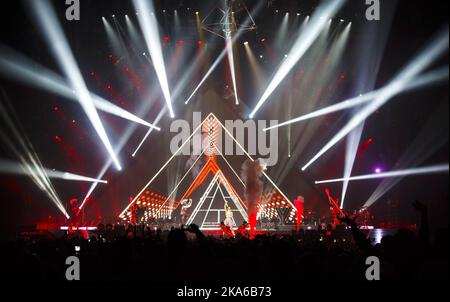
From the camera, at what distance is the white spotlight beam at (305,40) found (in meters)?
24.1

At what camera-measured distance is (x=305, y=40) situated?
26.9 metres

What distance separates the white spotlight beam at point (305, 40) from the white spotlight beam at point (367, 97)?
8.00 ft

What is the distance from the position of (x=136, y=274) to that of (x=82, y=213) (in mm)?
20721

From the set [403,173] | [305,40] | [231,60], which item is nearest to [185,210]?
[231,60]

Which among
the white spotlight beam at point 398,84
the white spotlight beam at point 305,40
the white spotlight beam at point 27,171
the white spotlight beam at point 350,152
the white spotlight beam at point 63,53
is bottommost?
the white spotlight beam at point 27,171

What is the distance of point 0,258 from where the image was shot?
261 inches

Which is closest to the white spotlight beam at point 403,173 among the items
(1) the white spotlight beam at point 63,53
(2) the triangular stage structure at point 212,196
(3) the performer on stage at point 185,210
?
(2) the triangular stage structure at point 212,196

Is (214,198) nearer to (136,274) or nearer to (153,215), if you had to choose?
(153,215)

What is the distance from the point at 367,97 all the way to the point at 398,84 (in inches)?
164

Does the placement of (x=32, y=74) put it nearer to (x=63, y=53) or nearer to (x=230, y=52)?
(x=63, y=53)

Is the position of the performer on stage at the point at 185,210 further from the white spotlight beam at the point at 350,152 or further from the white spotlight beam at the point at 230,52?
the white spotlight beam at the point at 350,152

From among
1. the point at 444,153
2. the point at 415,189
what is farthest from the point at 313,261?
the point at 415,189

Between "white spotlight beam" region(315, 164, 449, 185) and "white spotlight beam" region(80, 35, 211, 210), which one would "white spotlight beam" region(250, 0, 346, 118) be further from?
"white spotlight beam" region(315, 164, 449, 185)
